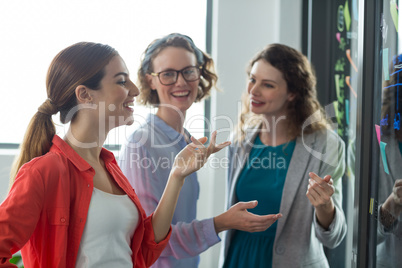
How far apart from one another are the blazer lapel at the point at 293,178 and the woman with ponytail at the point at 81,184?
0.47 metres

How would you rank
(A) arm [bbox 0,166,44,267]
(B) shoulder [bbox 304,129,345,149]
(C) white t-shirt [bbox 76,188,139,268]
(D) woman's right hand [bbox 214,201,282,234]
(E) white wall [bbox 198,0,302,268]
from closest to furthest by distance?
(A) arm [bbox 0,166,44,267], (C) white t-shirt [bbox 76,188,139,268], (D) woman's right hand [bbox 214,201,282,234], (B) shoulder [bbox 304,129,345,149], (E) white wall [bbox 198,0,302,268]

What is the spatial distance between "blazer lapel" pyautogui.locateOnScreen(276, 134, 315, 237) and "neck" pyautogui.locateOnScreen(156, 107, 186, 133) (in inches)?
19.2

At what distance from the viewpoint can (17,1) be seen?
2531 millimetres

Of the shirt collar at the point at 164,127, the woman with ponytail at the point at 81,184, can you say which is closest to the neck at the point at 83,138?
Answer: the woman with ponytail at the point at 81,184

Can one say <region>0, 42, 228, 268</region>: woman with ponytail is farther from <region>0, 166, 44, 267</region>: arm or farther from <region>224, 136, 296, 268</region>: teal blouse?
<region>224, 136, 296, 268</region>: teal blouse

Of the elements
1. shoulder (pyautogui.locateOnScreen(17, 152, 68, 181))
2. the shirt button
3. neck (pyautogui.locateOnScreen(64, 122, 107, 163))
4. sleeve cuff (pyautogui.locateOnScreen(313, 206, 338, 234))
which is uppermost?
neck (pyautogui.locateOnScreen(64, 122, 107, 163))

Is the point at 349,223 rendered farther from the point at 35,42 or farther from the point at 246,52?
the point at 35,42

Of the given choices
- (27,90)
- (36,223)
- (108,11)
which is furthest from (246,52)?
(36,223)

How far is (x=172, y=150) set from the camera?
1518mm

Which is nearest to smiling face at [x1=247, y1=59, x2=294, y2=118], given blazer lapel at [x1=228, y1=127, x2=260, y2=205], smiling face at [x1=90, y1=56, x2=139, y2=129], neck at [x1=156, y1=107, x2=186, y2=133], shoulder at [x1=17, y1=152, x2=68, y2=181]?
blazer lapel at [x1=228, y1=127, x2=260, y2=205]

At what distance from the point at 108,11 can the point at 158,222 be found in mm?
1907

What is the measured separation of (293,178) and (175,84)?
61cm

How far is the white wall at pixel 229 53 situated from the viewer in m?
2.82

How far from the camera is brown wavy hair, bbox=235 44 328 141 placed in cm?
175
